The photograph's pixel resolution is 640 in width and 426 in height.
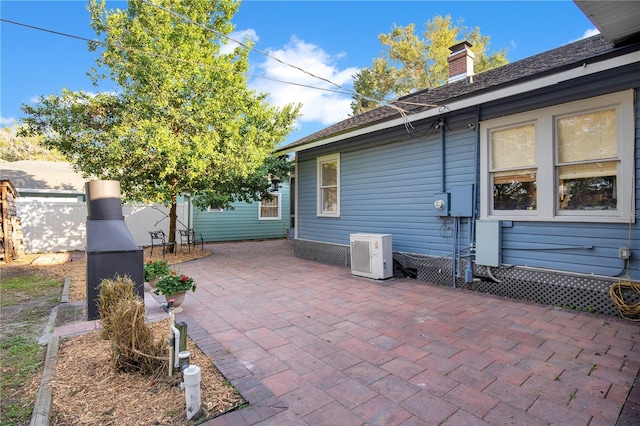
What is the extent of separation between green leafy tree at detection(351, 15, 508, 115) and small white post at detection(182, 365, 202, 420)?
17.8 m

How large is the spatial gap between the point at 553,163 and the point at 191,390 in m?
4.99

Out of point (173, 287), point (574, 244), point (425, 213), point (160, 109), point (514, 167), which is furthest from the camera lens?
point (160, 109)

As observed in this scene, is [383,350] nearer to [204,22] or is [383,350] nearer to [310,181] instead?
[310,181]

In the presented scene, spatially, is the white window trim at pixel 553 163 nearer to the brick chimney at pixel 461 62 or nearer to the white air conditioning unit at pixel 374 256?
the white air conditioning unit at pixel 374 256

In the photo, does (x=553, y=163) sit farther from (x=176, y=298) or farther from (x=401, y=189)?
(x=176, y=298)

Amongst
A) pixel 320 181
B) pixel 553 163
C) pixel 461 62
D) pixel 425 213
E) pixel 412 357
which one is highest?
pixel 461 62

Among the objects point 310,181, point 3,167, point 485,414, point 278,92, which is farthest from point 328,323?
point 3,167

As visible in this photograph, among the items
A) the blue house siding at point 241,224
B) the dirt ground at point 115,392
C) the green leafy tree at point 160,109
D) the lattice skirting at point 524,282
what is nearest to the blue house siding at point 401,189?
the lattice skirting at point 524,282

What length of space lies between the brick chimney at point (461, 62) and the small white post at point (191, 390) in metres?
7.98

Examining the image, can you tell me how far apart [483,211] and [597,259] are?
152 centimetres

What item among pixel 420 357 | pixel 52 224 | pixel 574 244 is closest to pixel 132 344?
pixel 420 357

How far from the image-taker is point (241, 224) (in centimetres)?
1388

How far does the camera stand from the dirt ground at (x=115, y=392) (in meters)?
2.00

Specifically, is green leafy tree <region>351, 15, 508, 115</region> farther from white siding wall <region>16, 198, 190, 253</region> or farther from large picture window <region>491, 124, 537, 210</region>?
white siding wall <region>16, 198, 190, 253</region>
